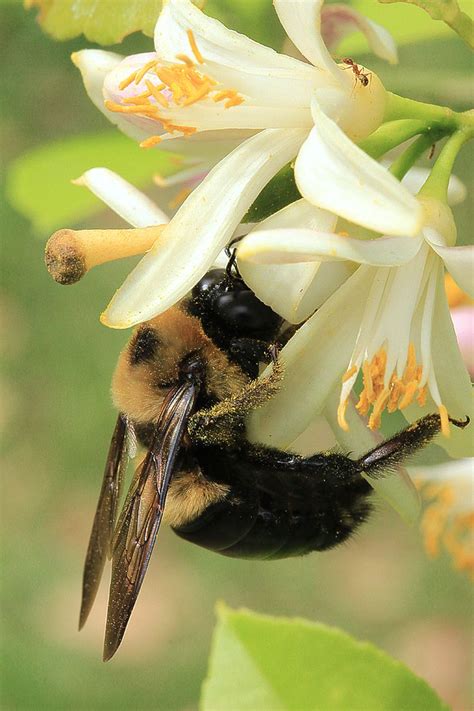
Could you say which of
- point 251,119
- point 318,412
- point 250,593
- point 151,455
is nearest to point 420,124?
point 251,119

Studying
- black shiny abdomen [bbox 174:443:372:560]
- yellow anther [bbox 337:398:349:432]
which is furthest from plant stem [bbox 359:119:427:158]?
black shiny abdomen [bbox 174:443:372:560]

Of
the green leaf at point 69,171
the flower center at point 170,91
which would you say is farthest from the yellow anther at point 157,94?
the green leaf at point 69,171

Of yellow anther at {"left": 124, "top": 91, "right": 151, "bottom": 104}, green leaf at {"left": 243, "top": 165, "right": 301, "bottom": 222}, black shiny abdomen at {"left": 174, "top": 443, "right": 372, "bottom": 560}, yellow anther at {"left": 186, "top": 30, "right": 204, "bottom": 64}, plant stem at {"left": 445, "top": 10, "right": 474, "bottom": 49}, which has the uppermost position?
yellow anther at {"left": 186, "top": 30, "right": 204, "bottom": 64}

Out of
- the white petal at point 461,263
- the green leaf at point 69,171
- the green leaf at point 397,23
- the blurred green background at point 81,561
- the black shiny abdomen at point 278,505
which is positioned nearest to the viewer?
the white petal at point 461,263

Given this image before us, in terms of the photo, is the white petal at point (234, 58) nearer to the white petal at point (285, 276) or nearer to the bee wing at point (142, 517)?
the white petal at point (285, 276)

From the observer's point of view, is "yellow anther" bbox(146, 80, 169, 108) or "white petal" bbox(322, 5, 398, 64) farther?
"white petal" bbox(322, 5, 398, 64)

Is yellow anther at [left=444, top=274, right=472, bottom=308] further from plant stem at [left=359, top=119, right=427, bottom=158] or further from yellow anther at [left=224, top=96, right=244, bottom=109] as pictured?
yellow anther at [left=224, top=96, right=244, bottom=109]

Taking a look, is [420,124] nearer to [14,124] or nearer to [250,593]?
[250,593]
